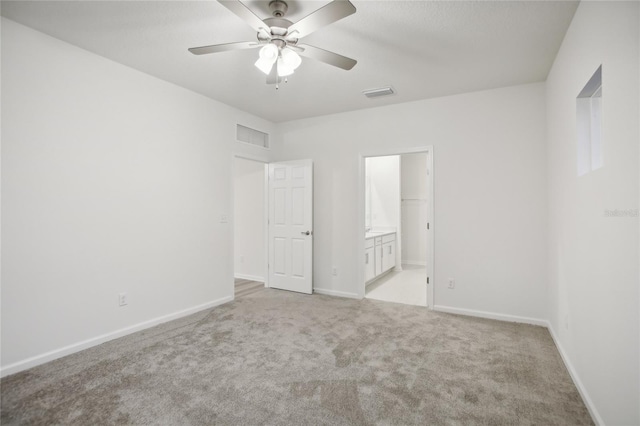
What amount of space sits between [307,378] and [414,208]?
5.70 meters

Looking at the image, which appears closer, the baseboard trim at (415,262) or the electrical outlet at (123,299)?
the electrical outlet at (123,299)

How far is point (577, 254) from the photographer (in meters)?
2.28

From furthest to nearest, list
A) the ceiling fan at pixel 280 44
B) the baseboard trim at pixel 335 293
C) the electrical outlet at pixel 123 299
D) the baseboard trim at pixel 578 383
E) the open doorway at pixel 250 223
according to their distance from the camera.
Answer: the open doorway at pixel 250 223
the baseboard trim at pixel 335 293
the electrical outlet at pixel 123 299
the ceiling fan at pixel 280 44
the baseboard trim at pixel 578 383

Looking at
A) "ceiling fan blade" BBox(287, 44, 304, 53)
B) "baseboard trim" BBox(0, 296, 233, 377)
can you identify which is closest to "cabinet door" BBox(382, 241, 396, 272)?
"baseboard trim" BBox(0, 296, 233, 377)

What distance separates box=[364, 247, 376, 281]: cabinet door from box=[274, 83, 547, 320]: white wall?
0.24 meters

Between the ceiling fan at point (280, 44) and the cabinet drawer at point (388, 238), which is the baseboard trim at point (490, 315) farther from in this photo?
the ceiling fan at point (280, 44)

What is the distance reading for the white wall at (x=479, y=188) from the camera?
3.53 metres

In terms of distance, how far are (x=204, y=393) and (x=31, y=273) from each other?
1748 millimetres

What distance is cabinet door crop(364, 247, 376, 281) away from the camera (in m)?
4.74

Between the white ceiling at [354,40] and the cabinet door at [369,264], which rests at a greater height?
the white ceiling at [354,40]

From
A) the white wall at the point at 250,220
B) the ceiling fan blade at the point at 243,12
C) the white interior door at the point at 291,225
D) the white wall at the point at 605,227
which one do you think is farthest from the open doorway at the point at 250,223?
the white wall at the point at 605,227

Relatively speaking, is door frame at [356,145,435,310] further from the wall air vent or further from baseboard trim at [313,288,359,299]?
the wall air vent

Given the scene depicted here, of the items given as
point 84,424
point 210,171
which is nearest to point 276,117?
point 210,171

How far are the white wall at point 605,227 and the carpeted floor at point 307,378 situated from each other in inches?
14.3
